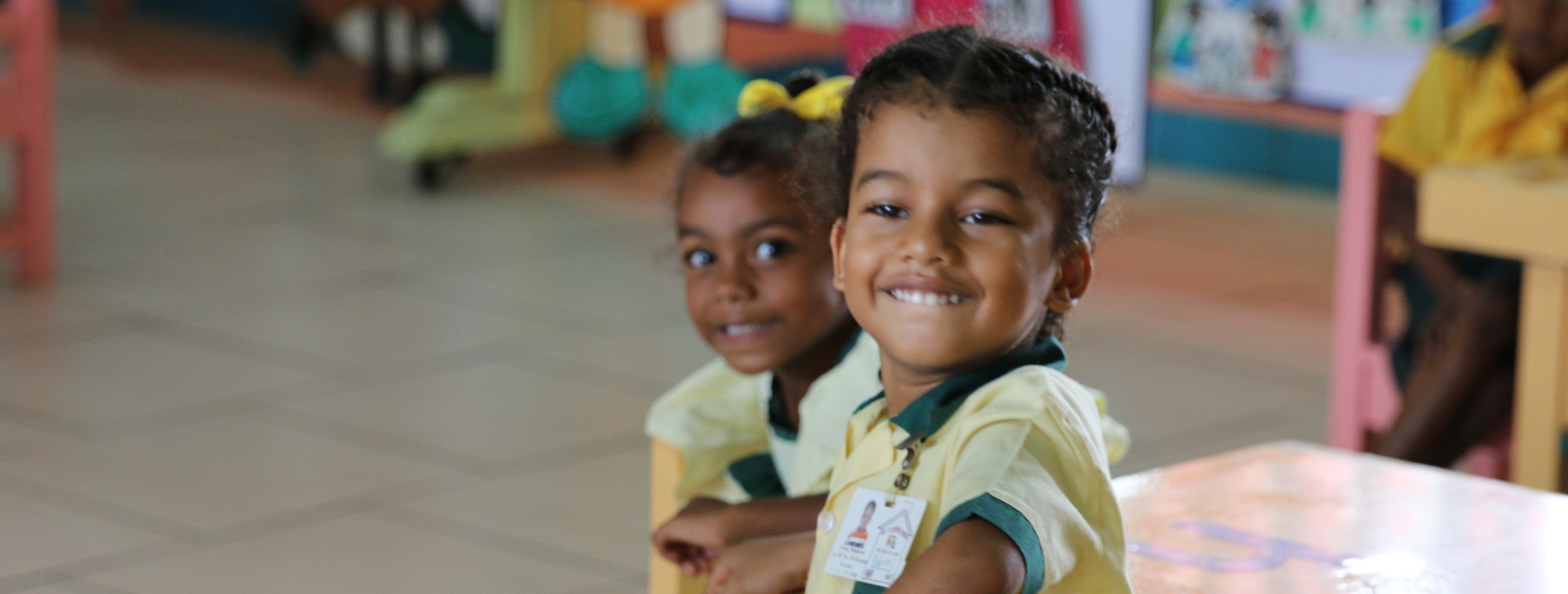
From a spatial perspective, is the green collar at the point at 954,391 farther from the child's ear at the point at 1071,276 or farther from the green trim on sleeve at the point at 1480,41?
the green trim on sleeve at the point at 1480,41

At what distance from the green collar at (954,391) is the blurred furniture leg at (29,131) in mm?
2975

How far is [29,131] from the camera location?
3602 mm

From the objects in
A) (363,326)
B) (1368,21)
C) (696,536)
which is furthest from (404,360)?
(1368,21)

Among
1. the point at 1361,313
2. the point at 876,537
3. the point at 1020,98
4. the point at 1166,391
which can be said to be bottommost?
the point at 1166,391

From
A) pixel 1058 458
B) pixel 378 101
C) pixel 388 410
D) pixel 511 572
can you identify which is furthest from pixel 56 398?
pixel 378 101

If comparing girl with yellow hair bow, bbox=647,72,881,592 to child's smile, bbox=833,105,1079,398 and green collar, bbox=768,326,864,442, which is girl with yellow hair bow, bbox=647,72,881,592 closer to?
green collar, bbox=768,326,864,442

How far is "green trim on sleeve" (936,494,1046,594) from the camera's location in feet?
2.96

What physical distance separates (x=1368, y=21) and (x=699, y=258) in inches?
110

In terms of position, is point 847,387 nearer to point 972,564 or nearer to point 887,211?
point 887,211

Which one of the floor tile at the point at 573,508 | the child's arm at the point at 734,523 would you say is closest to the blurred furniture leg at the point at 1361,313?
the floor tile at the point at 573,508

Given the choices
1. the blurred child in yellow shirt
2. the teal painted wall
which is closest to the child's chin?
the blurred child in yellow shirt

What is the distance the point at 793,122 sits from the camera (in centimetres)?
149

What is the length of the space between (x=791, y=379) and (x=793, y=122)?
0.67ft

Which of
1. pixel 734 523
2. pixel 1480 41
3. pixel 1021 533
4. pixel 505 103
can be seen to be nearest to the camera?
pixel 1021 533
